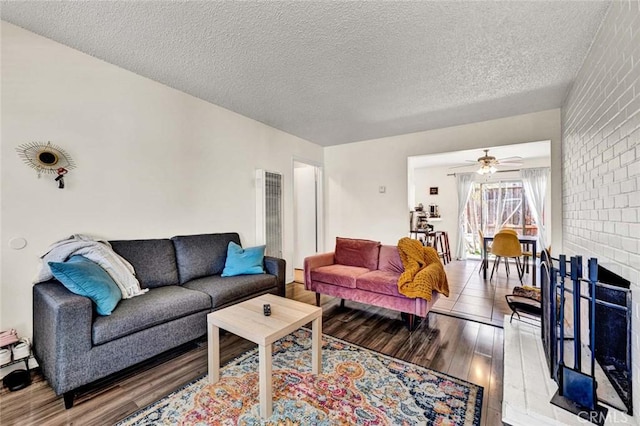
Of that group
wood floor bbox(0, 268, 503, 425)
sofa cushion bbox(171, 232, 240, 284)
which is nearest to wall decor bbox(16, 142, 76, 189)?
sofa cushion bbox(171, 232, 240, 284)

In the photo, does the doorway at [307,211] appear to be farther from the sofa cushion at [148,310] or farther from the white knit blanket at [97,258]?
the white knit blanket at [97,258]

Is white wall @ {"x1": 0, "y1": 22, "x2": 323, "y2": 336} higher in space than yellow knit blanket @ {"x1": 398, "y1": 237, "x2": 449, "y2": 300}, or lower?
higher

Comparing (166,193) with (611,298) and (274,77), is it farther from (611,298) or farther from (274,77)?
(611,298)

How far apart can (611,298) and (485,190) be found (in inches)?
Answer: 230

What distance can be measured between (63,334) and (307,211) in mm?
4151

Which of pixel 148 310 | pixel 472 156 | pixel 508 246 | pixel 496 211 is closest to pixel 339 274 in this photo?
pixel 148 310

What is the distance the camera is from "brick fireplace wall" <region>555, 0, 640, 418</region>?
1.27 m

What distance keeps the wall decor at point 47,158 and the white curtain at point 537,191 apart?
7.62m

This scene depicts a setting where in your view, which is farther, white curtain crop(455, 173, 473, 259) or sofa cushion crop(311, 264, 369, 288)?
white curtain crop(455, 173, 473, 259)

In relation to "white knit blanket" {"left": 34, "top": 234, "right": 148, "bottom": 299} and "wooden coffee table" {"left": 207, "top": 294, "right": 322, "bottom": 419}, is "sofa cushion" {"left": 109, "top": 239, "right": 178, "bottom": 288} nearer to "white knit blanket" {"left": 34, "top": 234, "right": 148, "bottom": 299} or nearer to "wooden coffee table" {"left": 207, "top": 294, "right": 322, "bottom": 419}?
"white knit blanket" {"left": 34, "top": 234, "right": 148, "bottom": 299}

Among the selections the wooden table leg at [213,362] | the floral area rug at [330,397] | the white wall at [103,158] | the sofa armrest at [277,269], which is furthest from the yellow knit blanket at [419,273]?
the white wall at [103,158]

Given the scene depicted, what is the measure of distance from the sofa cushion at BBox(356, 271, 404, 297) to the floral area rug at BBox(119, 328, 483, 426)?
74cm

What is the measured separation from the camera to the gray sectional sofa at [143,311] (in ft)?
5.43

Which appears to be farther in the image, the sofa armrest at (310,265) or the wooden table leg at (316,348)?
the sofa armrest at (310,265)
